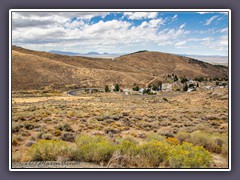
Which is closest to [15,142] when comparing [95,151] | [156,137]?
[95,151]

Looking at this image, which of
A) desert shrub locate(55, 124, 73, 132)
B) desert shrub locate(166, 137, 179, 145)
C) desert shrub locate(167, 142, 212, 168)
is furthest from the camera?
desert shrub locate(55, 124, 73, 132)

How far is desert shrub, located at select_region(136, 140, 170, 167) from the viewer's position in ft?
18.1

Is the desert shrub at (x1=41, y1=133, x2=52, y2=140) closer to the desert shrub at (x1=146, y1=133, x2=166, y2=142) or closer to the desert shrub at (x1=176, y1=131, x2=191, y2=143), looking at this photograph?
the desert shrub at (x1=146, y1=133, x2=166, y2=142)

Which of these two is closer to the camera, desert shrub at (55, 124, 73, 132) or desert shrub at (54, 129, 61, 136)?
desert shrub at (54, 129, 61, 136)

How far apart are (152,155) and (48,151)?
2185mm

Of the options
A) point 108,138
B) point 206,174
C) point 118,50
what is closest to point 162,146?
point 206,174

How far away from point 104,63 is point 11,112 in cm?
6531

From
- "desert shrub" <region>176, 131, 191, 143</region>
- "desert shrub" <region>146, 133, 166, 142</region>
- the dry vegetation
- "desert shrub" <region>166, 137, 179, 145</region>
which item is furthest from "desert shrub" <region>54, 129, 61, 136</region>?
"desert shrub" <region>176, 131, 191, 143</region>

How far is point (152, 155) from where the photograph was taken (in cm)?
555

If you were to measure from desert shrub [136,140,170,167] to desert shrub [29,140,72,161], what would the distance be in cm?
151

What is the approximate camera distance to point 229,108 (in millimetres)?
5980

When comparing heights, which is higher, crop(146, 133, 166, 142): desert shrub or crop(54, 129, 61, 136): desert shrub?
crop(54, 129, 61, 136): desert shrub

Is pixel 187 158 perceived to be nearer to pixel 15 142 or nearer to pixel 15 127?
pixel 15 142
